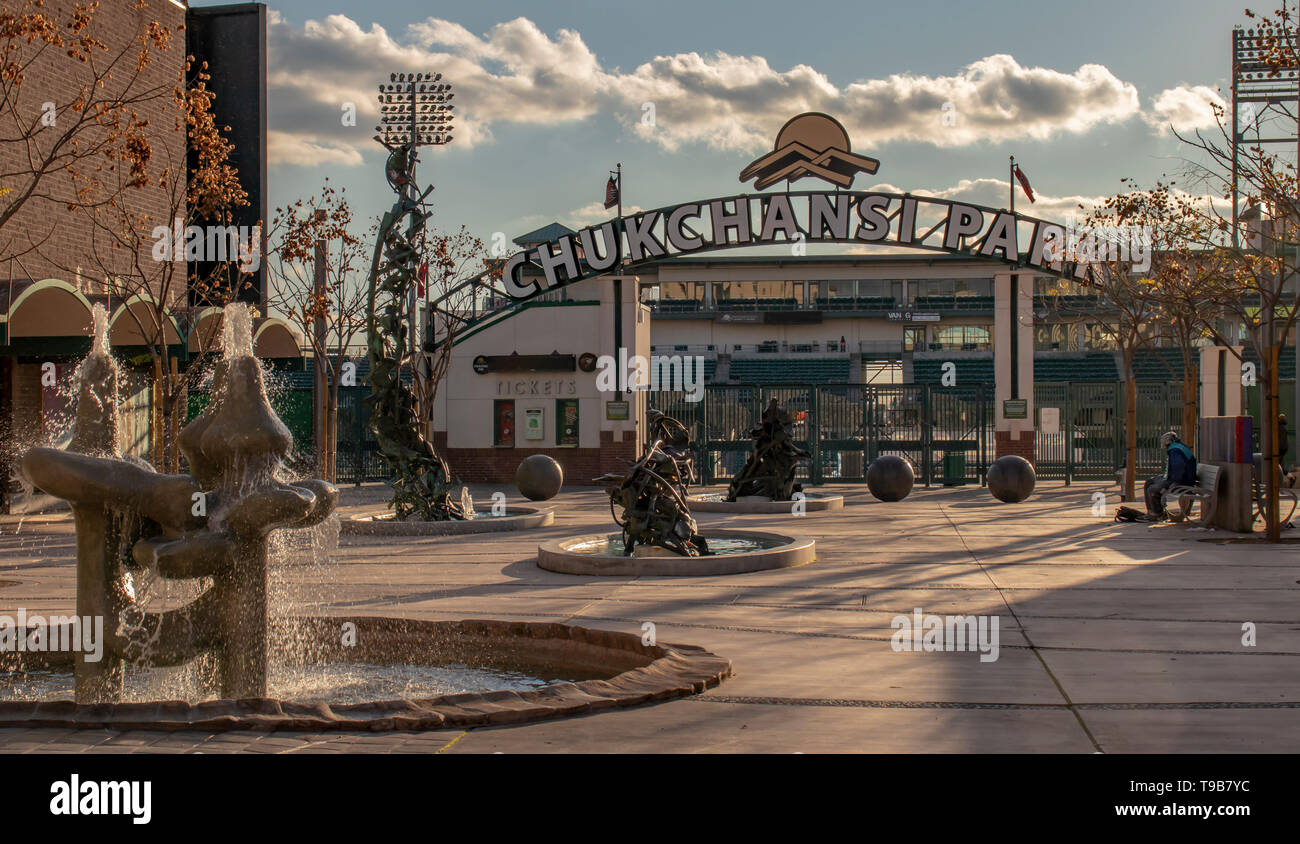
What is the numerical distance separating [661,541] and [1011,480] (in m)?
12.3

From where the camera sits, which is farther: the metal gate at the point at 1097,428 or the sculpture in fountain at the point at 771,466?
the metal gate at the point at 1097,428

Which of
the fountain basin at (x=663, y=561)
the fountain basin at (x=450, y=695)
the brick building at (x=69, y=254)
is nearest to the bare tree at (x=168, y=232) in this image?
the brick building at (x=69, y=254)

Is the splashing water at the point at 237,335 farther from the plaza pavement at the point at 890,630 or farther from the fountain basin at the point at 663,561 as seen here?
the fountain basin at the point at 663,561

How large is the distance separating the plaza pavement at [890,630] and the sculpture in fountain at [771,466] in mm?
3463

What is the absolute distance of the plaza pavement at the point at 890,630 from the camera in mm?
5895

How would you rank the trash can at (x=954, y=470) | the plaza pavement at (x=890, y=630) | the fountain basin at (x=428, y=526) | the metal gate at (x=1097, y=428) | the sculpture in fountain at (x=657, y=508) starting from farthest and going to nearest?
the metal gate at (x=1097, y=428), the trash can at (x=954, y=470), the fountain basin at (x=428, y=526), the sculpture in fountain at (x=657, y=508), the plaza pavement at (x=890, y=630)

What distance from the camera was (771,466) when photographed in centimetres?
2247

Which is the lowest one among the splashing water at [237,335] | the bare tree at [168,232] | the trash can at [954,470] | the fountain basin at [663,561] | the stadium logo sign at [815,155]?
the fountain basin at [663,561]

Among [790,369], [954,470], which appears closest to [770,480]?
[954,470]

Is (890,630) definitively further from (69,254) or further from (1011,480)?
(69,254)

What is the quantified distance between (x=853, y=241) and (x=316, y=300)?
498 inches

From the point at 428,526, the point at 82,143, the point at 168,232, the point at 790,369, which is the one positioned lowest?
the point at 428,526

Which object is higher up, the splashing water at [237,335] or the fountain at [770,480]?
the splashing water at [237,335]

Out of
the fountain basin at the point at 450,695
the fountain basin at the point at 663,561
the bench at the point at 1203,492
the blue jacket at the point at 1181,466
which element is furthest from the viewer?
the blue jacket at the point at 1181,466
